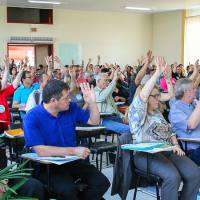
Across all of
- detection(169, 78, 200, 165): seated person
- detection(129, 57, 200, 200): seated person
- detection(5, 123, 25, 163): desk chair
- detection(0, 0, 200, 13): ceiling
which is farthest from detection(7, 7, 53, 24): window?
detection(129, 57, 200, 200): seated person

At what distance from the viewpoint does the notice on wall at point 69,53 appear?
1572 centimetres

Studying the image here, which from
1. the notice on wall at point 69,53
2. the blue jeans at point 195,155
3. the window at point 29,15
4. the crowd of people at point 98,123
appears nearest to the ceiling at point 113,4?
the window at point 29,15

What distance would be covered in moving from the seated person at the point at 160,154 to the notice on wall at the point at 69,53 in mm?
12558

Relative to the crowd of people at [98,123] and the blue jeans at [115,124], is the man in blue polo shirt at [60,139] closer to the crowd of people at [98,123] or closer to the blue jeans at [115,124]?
the crowd of people at [98,123]

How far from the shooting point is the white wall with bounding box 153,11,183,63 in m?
16.8

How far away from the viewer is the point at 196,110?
337 cm

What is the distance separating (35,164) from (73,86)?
300 centimetres

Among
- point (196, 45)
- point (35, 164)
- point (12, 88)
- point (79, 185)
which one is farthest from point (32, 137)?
point (196, 45)

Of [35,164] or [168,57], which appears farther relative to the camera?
[168,57]

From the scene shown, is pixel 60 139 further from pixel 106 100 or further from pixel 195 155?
pixel 106 100

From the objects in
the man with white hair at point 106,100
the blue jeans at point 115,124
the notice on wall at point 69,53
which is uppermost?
the notice on wall at point 69,53

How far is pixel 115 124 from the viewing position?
5180 mm

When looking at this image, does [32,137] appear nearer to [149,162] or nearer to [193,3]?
[149,162]

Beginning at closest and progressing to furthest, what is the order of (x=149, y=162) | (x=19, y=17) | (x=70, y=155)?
(x=70, y=155), (x=149, y=162), (x=19, y=17)
